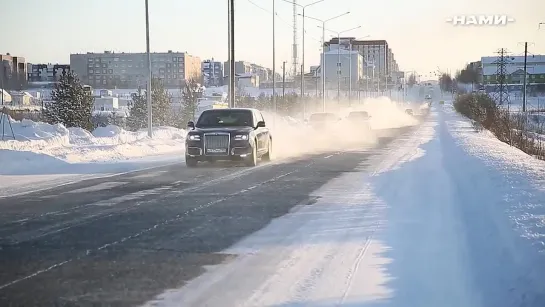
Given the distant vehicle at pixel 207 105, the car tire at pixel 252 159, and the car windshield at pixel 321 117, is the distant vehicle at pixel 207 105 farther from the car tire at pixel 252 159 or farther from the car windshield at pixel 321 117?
the car tire at pixel 252 159

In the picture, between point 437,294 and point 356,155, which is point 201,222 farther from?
point 356,155

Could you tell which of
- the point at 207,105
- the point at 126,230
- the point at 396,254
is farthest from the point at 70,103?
the point at 396,254

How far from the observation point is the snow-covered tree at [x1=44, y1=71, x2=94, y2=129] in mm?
43406

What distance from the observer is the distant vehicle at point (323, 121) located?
44219mm

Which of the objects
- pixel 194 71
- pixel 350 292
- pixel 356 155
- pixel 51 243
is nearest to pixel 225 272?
pixel 350 292

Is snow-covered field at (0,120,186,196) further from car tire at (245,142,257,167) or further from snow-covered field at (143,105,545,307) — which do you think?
snow-covered field at (143,105,545,307)

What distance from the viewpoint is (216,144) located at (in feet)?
65.4

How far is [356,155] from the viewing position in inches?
1005

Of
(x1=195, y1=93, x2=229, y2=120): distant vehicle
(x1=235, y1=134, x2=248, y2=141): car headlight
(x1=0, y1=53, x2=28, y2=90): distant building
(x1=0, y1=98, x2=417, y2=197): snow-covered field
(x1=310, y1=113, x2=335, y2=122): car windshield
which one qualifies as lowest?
(x1=0, y1=98, x2=417, y2=197): snow-covered field

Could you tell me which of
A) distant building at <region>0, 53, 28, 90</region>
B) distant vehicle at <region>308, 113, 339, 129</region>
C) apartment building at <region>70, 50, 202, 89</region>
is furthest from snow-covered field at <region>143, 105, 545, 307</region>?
apartment building at <region>70, 50, 202, 89</region>

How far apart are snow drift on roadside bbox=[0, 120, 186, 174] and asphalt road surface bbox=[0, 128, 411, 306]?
521 centimetres

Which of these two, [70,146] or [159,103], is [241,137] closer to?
[70,146]

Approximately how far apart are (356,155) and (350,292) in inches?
771

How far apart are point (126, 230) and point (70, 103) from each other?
36.5 meters
